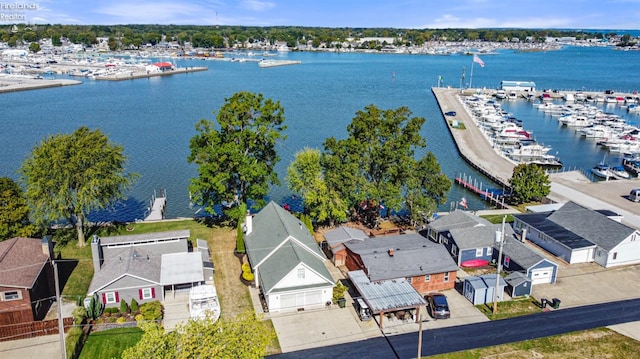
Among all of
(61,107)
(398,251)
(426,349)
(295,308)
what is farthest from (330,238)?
(61,107)

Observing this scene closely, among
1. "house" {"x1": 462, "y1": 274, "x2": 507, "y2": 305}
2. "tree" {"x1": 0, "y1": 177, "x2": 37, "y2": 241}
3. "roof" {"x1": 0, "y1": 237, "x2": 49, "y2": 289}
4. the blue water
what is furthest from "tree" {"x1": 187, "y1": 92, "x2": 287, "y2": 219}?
"house" {"x1": 462, "y1": 274, "x2": 507, "y2": 305}

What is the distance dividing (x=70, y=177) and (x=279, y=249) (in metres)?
18.9

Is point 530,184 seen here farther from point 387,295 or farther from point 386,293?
point 387,295

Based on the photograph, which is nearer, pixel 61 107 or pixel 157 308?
pixel 157 308

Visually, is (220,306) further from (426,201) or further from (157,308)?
(426,201)

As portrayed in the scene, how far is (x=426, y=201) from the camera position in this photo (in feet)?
145

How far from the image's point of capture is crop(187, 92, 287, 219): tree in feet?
141

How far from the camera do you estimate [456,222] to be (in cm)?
4253

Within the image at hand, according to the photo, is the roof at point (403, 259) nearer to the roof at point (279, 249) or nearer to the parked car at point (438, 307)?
the parked car at point (438, 307)

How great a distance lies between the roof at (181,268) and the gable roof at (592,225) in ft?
105

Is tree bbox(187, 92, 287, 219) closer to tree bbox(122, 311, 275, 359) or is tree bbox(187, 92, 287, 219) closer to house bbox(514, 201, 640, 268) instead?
tree bbox(122, 311, 275, 359)

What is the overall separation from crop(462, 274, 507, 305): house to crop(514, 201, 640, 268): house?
9.95 meters

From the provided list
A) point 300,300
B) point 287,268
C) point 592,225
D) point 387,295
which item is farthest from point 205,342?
point 592,225

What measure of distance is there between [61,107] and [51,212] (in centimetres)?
8769
